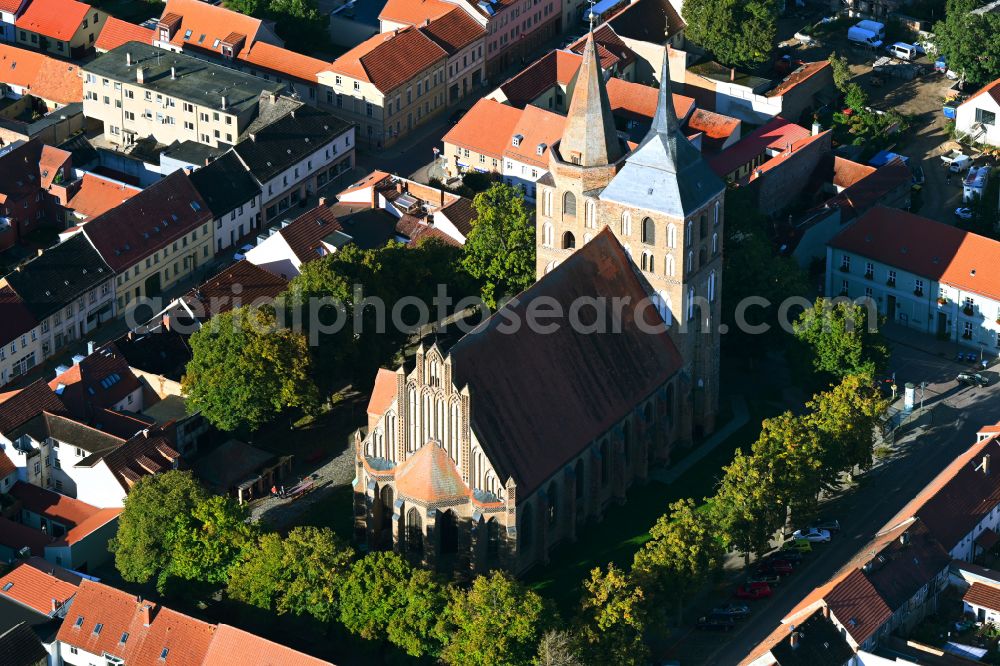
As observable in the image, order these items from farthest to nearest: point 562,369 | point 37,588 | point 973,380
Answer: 1. point 973,380
2. point 562,369
3. point 37,588

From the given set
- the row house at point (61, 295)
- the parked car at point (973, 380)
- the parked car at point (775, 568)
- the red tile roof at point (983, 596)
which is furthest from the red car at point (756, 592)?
the row house at point (61, 295)

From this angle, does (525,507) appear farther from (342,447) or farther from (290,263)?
(290,263)

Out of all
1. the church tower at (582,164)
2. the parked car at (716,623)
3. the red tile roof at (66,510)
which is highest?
the church tower at (582,164)

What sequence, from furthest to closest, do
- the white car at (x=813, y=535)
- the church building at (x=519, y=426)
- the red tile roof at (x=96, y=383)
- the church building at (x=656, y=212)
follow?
1. the red tile roof at (x=96, y=383)
2. the church building at (x=656, y=212)
3. the white car at (x=813, y=535)
4. the church building at (x=519, y=426)

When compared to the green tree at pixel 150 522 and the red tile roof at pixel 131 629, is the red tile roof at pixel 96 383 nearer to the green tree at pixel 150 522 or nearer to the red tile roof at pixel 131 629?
the green tree at pixel 150 522

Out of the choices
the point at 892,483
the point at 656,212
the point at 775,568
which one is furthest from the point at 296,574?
the point at 892,483

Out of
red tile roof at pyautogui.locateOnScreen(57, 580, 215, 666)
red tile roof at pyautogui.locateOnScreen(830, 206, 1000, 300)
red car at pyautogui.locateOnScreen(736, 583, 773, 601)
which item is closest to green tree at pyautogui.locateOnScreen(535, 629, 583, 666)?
red car at pyautogui.locateOnScreen(736, 583, 773, 601)

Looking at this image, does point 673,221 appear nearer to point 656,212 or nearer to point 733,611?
point 656,212
